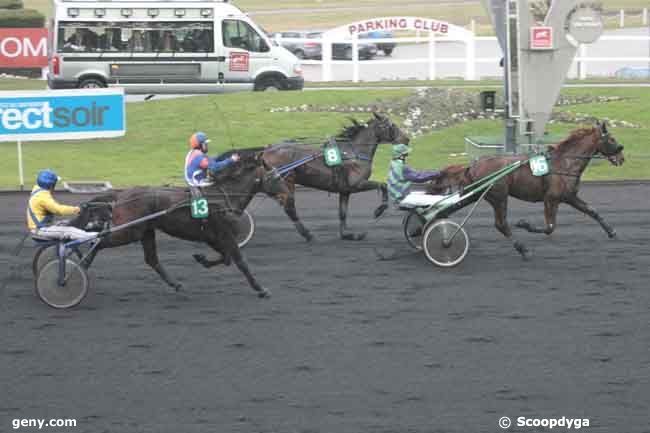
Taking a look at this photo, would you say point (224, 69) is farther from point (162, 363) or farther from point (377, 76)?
point (162, 363)

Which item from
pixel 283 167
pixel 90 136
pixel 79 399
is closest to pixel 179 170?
pixel 90 136

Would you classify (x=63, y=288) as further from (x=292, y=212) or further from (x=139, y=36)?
(x=139, y=36)

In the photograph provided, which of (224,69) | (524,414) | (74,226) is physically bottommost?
(524,414)

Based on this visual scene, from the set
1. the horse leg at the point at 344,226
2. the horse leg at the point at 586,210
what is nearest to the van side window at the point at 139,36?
the horse leg at the point at 344,226

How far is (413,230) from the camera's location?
1355 centimetres

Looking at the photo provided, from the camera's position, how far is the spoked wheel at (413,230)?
13.4 metres

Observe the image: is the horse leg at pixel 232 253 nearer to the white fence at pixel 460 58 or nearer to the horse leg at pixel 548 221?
the horse leg at pixel 548 221

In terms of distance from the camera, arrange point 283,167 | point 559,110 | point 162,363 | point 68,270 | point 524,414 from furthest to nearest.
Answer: point 559,110, point 283,167, point 68,270, point 162,363, point 524,414

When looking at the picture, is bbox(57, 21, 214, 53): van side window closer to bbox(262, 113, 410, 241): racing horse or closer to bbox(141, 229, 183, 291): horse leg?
bbox(262, 113, 410, 241): racing horse

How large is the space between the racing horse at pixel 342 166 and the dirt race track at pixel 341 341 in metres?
0.51

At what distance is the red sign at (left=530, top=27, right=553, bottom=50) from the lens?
63.5ft

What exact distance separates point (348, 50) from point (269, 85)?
30.4 ft

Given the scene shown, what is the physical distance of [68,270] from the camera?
1111 centimetres

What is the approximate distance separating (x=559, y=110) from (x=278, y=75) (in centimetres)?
692
